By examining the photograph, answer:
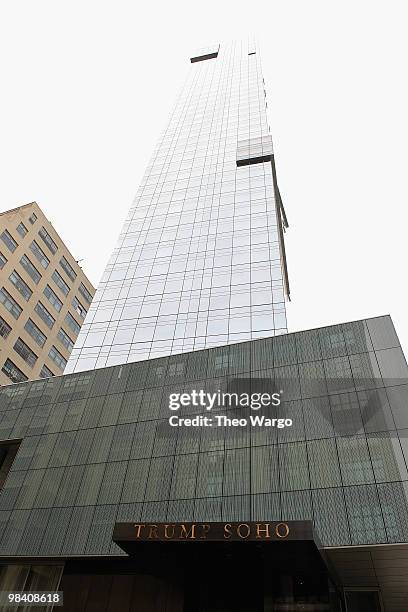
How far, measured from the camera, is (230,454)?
1925 cm

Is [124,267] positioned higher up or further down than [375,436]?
higher up

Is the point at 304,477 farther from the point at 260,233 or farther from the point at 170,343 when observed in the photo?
the point at 260,233

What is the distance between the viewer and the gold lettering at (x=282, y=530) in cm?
1279

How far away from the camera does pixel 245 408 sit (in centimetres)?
2067

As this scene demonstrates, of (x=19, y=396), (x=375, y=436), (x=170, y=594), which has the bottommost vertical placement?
(x=170, y=594)

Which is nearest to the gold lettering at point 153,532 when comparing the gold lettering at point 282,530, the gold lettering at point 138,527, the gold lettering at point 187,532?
the gold lettering at point 138,527

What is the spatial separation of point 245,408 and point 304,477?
4451 mm

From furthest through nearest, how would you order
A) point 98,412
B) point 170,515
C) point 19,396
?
point 19,396 → point 98,412 → point 170,515

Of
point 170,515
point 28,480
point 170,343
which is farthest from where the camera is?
point 170,343

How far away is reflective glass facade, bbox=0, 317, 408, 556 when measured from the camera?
16.3 m

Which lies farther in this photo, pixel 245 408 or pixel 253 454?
pixel 245 408

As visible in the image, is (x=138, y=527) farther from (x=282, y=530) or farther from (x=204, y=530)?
(x=282, y=530)

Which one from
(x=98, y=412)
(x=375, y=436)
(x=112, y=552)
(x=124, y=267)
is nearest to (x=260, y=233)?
(x=124, y=267)

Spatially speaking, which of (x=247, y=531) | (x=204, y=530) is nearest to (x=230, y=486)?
(x=204, y=530)
